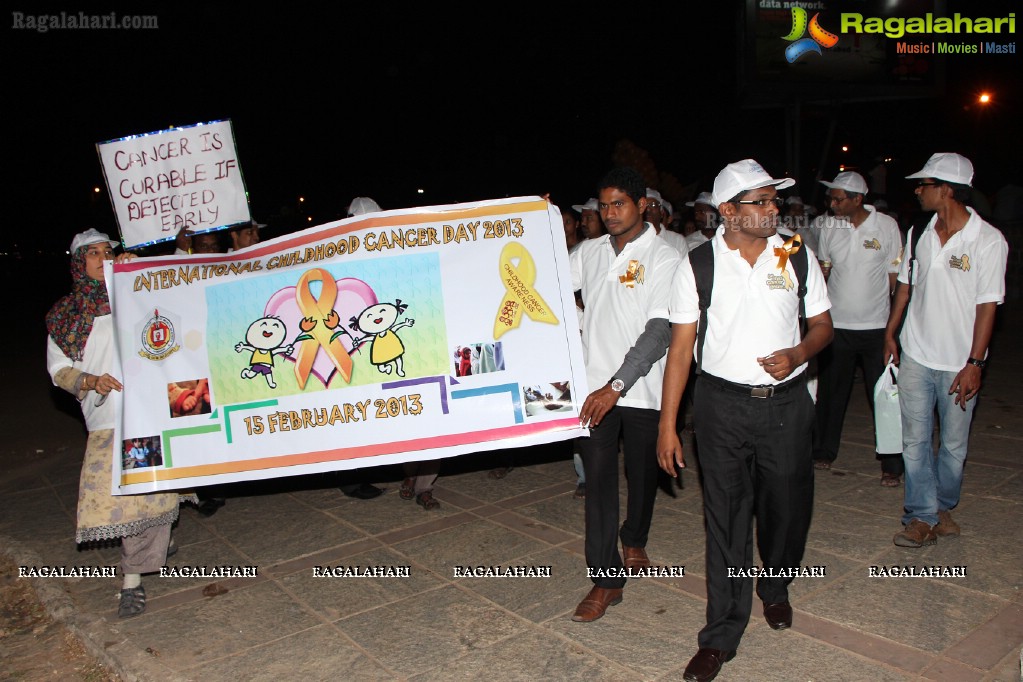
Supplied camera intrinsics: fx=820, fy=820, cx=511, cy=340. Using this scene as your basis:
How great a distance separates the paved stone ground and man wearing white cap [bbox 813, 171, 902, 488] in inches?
17.7

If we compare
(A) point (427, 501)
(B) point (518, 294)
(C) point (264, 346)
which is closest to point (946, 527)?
(B) point (518, 294)

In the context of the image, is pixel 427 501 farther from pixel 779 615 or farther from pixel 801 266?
pixel 801 266

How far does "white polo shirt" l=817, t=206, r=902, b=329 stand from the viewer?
6.32m

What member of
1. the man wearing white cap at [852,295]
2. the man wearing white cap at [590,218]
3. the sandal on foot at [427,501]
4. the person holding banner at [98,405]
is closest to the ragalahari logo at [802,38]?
the man wearing white cap at [590,218]

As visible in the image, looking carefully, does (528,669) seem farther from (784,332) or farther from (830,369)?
(830,369)

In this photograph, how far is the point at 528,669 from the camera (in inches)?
147

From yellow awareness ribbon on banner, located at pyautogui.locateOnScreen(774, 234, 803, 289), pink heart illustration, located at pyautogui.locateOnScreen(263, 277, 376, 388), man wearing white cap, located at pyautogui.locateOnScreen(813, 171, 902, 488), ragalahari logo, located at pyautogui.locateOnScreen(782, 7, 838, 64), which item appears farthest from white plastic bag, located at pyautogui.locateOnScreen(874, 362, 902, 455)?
ragalahari logo, located at pyautogui.locateOnScreen(782, 7, 838, 64)

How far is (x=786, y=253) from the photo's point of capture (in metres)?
3.51

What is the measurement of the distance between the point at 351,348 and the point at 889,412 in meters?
3.46

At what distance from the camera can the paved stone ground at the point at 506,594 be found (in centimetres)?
377

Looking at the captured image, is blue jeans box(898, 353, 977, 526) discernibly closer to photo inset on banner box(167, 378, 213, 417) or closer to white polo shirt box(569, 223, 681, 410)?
white polo shirt box(569, 223, 681, 410)

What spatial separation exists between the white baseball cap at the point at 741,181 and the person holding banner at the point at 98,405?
330cm

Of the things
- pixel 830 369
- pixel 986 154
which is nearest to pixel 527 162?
pixel 986 154

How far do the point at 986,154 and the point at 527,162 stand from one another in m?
19.9
